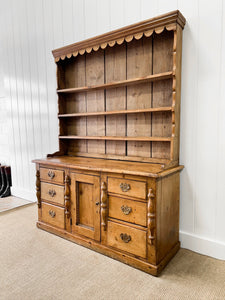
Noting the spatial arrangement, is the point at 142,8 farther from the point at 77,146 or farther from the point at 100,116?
the point at 77,146

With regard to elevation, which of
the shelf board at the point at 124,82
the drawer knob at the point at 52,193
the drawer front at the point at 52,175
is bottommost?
the drawer knob at the point at 52,193

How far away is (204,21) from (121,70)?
827mm

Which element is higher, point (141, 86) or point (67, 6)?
point (67, 6)

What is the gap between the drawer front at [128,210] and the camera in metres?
1.70

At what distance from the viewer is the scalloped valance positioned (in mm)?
1772

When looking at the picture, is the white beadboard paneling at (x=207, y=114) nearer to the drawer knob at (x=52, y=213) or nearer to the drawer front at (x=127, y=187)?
the drawer front at (x=127, y=187)

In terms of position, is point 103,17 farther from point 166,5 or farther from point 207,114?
point 207,114

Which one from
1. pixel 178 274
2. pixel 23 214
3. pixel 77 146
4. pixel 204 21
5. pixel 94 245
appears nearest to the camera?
pixel 178 274

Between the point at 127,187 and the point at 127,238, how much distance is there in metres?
0.42

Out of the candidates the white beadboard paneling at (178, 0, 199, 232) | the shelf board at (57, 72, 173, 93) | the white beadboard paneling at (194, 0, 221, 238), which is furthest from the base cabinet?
the shelf board at (57, 72, 173, 93)

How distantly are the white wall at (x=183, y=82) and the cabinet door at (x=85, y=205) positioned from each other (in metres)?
0.80

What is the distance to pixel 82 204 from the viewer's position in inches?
82.1

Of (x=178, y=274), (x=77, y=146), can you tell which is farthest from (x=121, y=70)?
(x=178, y=274)

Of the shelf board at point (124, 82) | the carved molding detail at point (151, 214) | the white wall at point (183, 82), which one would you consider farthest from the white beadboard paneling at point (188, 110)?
the carved molding detail at point (151, 214)
